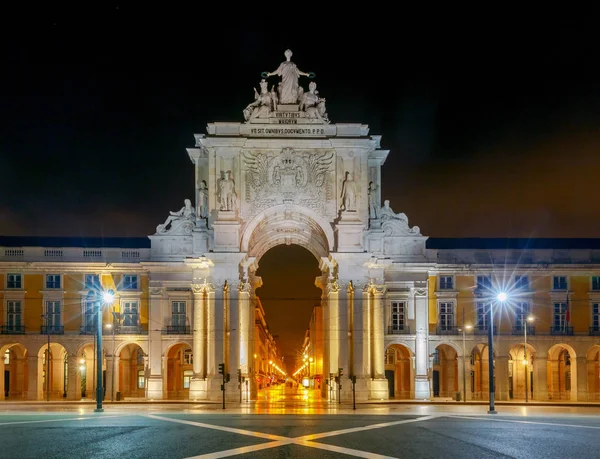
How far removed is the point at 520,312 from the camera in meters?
76.9

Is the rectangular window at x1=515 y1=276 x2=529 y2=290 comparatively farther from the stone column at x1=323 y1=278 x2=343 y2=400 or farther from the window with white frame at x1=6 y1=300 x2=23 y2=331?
the window with white frame at x1=6 y1=300 x2=23 y2=331

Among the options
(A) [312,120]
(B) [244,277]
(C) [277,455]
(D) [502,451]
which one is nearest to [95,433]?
(C) [277,455]

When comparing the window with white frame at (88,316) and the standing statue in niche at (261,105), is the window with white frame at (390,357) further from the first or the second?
the window with white frame at (88,316)

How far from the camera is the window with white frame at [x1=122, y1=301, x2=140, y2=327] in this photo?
76625 mm

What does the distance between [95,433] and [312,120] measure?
139 ft

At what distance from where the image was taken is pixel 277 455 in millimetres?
25828

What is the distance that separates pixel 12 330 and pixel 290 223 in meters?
24.4

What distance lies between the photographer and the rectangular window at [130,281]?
7688cm

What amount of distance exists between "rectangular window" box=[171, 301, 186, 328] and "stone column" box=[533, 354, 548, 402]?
29138 mm

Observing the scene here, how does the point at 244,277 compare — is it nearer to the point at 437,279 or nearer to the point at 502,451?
the point at 437,279

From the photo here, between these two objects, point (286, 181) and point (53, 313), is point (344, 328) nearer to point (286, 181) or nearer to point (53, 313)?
point (286, 181)

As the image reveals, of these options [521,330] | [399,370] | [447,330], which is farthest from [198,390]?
[521,330]

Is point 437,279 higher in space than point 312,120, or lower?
lower

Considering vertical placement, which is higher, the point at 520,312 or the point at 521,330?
the point at 520,312
